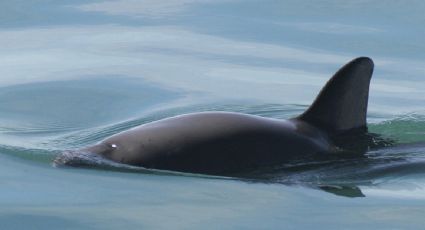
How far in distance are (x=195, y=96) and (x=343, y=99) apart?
320 cm

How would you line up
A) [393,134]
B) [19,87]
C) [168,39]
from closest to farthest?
[393,134] < [19,87] < [168,39]

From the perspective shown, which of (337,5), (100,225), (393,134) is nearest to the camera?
(100,225)

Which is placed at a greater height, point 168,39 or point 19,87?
point 168,39

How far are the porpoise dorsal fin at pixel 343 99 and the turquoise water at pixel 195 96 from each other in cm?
30

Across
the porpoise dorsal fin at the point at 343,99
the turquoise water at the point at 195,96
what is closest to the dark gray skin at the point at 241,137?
the porpoise dorsal fin at the point at 343,99

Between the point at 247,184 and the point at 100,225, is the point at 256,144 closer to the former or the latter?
the point at 247,184

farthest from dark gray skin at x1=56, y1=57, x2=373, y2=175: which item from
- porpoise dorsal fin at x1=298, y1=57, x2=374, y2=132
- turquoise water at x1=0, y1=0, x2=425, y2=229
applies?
turquoise water at x1=0, y1=0, x2=425, y2=229

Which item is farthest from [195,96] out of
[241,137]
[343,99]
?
[241,137]

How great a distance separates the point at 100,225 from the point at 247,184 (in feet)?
3.82

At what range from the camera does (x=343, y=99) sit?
822 centimetres

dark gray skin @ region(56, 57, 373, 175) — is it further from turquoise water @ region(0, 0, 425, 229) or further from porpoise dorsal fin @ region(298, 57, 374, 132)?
turquoise water @ region(0, 0, 425, 229)

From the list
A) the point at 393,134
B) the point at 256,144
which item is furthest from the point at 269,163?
the point at 393,134

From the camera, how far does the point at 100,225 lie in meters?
6.58

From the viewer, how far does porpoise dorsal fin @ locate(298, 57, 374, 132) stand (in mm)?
8164
